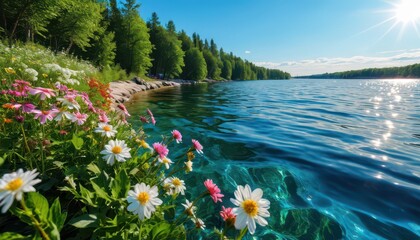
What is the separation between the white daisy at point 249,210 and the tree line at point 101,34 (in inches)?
703

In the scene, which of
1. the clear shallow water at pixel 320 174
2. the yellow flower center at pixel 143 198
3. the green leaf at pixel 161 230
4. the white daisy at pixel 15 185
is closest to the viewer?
the white daisy at pixel 15 185

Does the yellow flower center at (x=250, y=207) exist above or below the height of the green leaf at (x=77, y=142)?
below

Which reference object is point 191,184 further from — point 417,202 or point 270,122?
point 270,122

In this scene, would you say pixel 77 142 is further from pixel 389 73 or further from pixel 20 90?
pixel 389 73

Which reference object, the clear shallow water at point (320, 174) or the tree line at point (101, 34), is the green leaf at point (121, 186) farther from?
the tree line at point (101, 34)

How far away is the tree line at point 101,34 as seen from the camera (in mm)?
19422

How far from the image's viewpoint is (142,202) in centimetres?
140

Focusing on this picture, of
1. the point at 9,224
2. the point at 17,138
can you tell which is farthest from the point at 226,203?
the point at 17,138

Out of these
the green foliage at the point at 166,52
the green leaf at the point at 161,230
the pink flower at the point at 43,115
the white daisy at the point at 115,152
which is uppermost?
the green foliage at the point at 166,52

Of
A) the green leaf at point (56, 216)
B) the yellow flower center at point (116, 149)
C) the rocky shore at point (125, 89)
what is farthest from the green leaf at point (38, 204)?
the rocky shore at point (125, 89)

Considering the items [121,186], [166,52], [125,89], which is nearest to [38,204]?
[121,186]

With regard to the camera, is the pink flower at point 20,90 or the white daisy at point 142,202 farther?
the pink flower at point 20,90

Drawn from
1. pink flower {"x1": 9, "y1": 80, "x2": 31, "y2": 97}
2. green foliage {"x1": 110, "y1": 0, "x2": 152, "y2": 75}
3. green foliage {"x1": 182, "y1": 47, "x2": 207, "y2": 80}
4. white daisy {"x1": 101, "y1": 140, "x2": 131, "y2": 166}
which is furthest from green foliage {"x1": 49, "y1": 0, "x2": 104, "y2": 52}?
green foliage {"x1": 182, "y1": 47, "x2": 207, "y2": 80}

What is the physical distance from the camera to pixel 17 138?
2.40 metres
